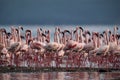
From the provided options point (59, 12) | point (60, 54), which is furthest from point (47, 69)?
point (59, 12)

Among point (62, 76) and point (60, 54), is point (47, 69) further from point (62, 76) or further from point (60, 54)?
point (62, 76)

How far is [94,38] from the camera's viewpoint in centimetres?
2275

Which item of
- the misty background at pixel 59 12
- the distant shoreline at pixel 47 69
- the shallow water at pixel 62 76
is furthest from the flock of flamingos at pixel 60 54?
the misty background at pixel 59 12

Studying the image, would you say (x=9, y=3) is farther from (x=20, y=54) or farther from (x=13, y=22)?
(x=20, y=54)

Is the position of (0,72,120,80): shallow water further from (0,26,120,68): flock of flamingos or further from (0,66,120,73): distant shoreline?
(0,26,120,68): flock of flamingos

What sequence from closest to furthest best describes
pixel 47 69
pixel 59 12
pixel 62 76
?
pixel 62 76, pixel 47 69, pixel 59 12

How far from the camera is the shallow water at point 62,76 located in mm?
17922

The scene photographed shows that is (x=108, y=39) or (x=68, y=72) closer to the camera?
(x=68, y=72)

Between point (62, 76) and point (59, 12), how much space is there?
54.9 metres

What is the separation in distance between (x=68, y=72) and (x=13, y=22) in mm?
49500

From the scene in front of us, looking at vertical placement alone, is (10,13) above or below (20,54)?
above

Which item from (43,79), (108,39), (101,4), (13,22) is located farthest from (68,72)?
(101,4)

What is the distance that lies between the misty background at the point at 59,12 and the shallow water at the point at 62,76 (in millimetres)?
47911

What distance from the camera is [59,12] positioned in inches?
2886
